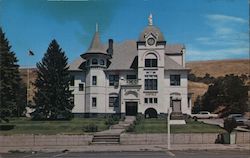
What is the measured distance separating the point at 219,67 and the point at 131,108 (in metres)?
101

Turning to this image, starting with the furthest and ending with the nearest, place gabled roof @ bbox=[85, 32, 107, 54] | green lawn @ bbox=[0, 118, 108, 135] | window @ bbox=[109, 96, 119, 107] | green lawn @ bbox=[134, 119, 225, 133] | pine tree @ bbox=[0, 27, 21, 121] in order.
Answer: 1. window @ bbox=[109, 96, 119, 107]
2. gabled roof @ bbox=[85, 32, 107, 54]
3. pine tree @ bbox=[0, 27, 21, 121]
4. green lawn @ bbox=[0, 118, 108, 135]
5. green lawn @ bbox=[134, 119, 225, 133]

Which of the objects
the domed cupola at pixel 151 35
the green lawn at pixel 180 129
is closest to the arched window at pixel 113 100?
the domed cupola at pixel 151 35

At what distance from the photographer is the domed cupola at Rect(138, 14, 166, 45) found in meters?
61.7

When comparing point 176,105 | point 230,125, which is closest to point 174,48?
point 176,105

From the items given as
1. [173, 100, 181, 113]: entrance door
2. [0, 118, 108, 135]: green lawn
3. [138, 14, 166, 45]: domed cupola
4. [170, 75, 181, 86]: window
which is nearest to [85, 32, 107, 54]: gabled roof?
[138, 14, 166, 45]: domed cupola

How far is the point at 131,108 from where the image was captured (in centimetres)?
6188

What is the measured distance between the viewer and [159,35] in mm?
62562

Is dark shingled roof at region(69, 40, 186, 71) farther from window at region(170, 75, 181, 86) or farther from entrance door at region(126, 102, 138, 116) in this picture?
entrance door at region(126, 102, 138, 116)

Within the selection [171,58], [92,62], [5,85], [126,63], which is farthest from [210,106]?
[5,85]

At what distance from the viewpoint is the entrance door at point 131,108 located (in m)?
61.6

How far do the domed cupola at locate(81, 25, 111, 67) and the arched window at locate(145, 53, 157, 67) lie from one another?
604cm

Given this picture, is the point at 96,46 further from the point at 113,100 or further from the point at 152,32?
the point at 152,32

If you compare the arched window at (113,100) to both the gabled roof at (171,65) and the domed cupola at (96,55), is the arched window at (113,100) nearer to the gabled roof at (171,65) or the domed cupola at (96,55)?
the domed cupola at (96,55)

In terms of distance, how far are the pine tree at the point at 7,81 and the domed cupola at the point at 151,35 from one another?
78.4 feet
